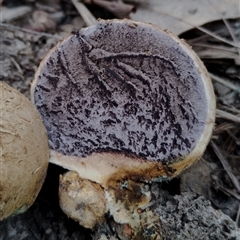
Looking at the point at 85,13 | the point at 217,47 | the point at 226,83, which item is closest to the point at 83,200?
the point at 226,83

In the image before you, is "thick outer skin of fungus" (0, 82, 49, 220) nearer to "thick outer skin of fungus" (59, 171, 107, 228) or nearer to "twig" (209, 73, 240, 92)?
"thick outer skin of fungus" (59, 171, 107, 228)

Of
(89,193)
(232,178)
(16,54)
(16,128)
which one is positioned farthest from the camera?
(16,54)

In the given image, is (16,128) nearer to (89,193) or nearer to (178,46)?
(89,193)

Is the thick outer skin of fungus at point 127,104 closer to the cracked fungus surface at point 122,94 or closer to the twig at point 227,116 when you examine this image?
the cracked fungus surface at point 122,94

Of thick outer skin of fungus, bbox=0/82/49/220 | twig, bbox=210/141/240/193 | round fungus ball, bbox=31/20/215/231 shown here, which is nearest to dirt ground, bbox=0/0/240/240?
twig, bbox=210/141/240/193

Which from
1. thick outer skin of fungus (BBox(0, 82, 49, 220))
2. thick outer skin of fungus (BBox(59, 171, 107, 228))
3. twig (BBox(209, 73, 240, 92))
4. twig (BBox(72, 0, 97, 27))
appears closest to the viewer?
thick outer skin of fungus (BBox(0, 82, 49, 220))

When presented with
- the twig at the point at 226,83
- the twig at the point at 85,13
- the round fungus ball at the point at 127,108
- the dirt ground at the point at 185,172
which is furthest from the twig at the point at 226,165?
the twig at the point at 85,13

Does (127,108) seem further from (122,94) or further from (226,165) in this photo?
(226,165)

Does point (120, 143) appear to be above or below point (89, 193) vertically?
above

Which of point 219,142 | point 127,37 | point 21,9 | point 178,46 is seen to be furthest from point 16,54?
point 219,142
